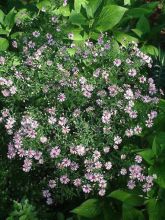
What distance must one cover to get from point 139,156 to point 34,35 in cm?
166

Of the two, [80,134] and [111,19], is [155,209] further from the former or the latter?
[111,19]

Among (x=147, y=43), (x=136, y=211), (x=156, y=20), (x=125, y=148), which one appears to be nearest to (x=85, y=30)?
(x=147, y=43)

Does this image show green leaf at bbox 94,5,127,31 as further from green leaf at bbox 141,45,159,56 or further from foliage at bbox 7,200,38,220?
foliage at bbox 7,200,38,220

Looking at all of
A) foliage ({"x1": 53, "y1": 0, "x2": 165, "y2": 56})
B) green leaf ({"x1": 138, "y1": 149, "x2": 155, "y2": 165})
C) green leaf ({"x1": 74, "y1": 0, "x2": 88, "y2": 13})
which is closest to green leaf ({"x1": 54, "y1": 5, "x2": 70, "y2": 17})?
foliage ({"x1": 53, "y1": 0, "x2": 165, "y2": 56})

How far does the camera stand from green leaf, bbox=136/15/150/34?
5.47 m

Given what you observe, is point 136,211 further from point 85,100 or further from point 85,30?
point 85,30

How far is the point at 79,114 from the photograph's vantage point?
3773 mm

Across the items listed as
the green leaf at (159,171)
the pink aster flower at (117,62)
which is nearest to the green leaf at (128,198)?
the green leaf at (159,171)

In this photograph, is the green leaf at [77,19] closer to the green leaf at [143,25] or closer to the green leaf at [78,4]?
the green leaf at [78,4]

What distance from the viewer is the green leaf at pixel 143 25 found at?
5473 mm

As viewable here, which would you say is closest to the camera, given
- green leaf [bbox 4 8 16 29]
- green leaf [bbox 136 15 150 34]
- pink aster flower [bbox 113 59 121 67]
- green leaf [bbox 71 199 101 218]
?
green leaf [bbox 71 199 101 218]

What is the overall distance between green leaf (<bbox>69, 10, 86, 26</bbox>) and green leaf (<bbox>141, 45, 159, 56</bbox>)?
0.77 meters

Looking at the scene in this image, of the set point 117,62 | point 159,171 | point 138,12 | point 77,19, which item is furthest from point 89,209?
point 138,12

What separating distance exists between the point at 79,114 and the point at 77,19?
1840 mm
